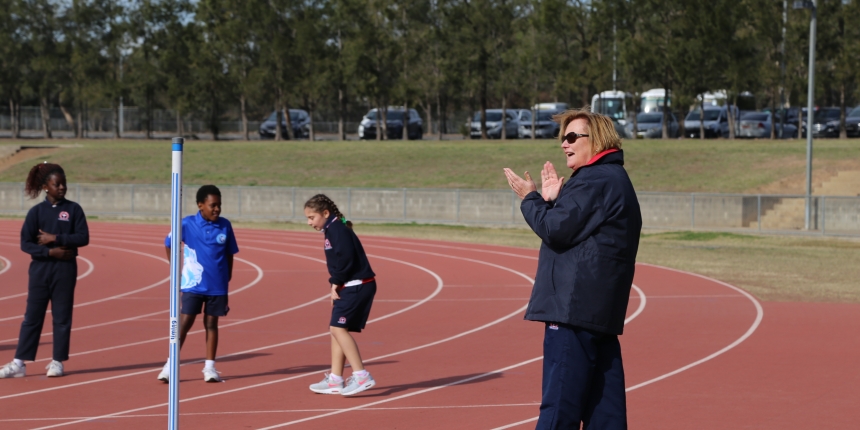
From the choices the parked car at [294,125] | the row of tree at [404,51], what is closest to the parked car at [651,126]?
the row of tree at [404,51]

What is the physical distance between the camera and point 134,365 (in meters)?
9.94

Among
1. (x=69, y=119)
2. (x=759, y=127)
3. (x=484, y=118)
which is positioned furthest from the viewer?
(x=69, y=119)

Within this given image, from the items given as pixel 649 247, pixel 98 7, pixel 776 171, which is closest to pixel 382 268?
pixel 649 247

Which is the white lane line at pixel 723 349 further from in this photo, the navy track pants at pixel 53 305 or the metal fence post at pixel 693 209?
the metal fence post at pixel 693 209

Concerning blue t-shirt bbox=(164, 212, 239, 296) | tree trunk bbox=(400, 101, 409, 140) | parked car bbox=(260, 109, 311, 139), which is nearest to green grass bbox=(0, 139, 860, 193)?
tree trunk bbox=(400, 101, 409, 140)

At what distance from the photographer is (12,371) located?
915cm

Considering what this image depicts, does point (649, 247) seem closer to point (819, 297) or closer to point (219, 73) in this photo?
point (819, 297)

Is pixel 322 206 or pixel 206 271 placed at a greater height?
pixel 322 206

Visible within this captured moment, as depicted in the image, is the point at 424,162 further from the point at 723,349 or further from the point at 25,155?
the point at 723,349

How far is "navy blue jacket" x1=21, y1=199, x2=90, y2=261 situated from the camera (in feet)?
30.0

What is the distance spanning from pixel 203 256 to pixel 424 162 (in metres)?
31.3

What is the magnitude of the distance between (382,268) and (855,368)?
36.3 feet

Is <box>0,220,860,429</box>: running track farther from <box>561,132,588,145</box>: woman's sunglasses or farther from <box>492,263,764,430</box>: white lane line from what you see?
<box>561,132,588,145</box>: woman's sunglasses

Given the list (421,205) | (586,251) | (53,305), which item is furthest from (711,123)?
(586,251)
